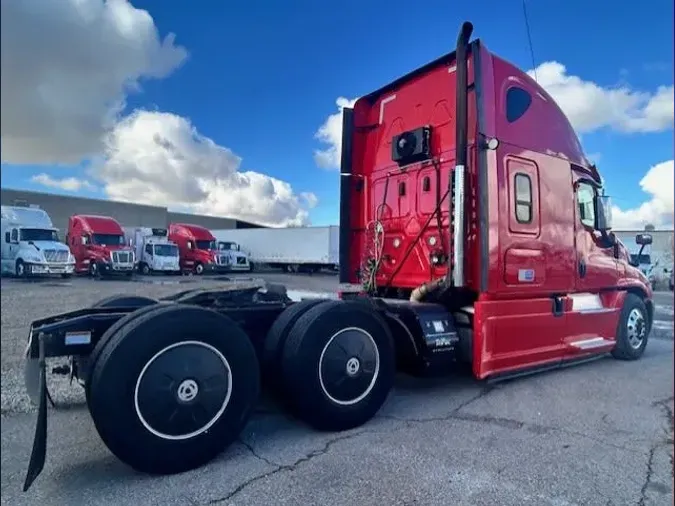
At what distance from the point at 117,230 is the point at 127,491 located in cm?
144

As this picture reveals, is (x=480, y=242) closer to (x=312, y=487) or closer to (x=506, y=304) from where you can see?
(x=506, y=304)

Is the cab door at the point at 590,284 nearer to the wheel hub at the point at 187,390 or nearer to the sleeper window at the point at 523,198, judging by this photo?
the sleeper window at the point at 523,198

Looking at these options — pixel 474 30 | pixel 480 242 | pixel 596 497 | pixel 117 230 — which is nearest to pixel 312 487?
pixel 596 497

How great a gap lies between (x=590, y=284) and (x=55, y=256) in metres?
5.38

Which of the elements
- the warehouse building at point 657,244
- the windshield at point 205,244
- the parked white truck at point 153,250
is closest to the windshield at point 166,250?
the parked white truck at point 153,250

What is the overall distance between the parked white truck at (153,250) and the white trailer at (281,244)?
303 millimetres

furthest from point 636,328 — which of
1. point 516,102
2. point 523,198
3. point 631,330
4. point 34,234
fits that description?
point 34,234

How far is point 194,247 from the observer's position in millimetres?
2814

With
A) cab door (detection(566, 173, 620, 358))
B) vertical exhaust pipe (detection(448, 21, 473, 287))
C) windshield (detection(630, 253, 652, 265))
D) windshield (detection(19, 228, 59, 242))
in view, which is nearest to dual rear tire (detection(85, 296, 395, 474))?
windshield (detection(19, 228, 59, 242))

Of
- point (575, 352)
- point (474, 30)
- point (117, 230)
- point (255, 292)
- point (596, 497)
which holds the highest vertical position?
point (474, 30)

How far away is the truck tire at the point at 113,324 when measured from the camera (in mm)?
2621

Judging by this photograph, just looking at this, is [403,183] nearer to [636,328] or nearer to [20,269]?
[20,269]

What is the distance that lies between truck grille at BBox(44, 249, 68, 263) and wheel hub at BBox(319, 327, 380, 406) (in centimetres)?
178

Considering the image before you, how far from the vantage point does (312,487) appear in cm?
263
